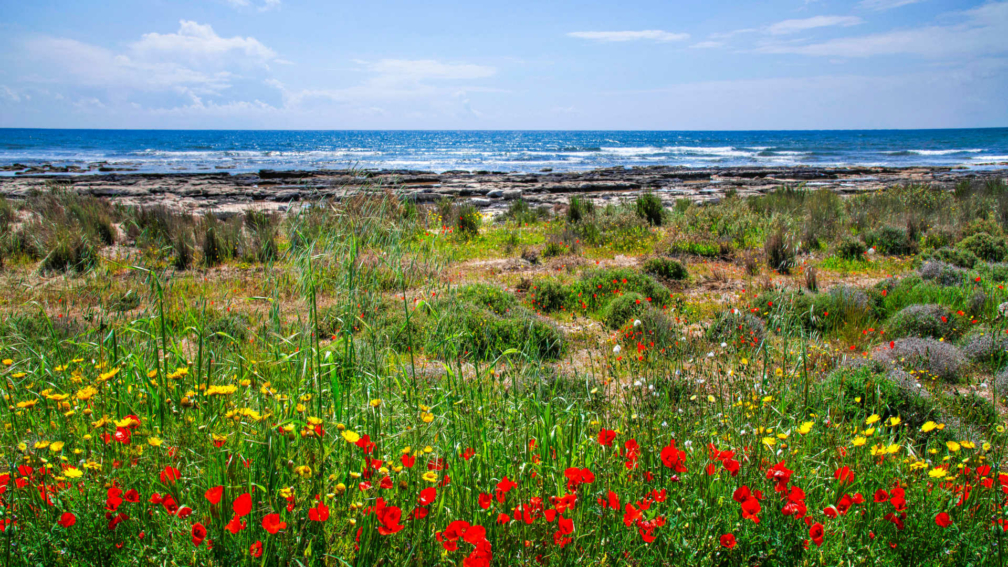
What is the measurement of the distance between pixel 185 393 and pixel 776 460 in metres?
2.68

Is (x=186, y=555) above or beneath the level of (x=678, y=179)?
beneath

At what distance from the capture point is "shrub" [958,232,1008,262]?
8.45 m

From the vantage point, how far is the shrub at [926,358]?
438 cm

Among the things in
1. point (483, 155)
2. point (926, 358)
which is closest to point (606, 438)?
point (926, 358)

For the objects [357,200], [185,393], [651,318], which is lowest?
[651,318]

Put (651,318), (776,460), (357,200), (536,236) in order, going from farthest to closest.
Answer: (536,236) < (651,318) < (357,200) < (776,460)

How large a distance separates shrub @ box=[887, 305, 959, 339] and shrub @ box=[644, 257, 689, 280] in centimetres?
301

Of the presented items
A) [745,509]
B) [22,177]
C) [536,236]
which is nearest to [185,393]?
[745,509]

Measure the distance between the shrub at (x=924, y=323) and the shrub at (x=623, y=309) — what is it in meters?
2.56

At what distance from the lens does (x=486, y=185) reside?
85.4ft

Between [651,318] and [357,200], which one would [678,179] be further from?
[357,200]

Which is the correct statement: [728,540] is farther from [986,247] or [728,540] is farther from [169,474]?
[986,247]

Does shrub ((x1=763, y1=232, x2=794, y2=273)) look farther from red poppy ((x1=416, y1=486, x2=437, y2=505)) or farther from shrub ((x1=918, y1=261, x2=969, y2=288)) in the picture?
red poppy ((x1=416, y1=486, x2=437, y2=505))

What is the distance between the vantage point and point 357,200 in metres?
4.08
